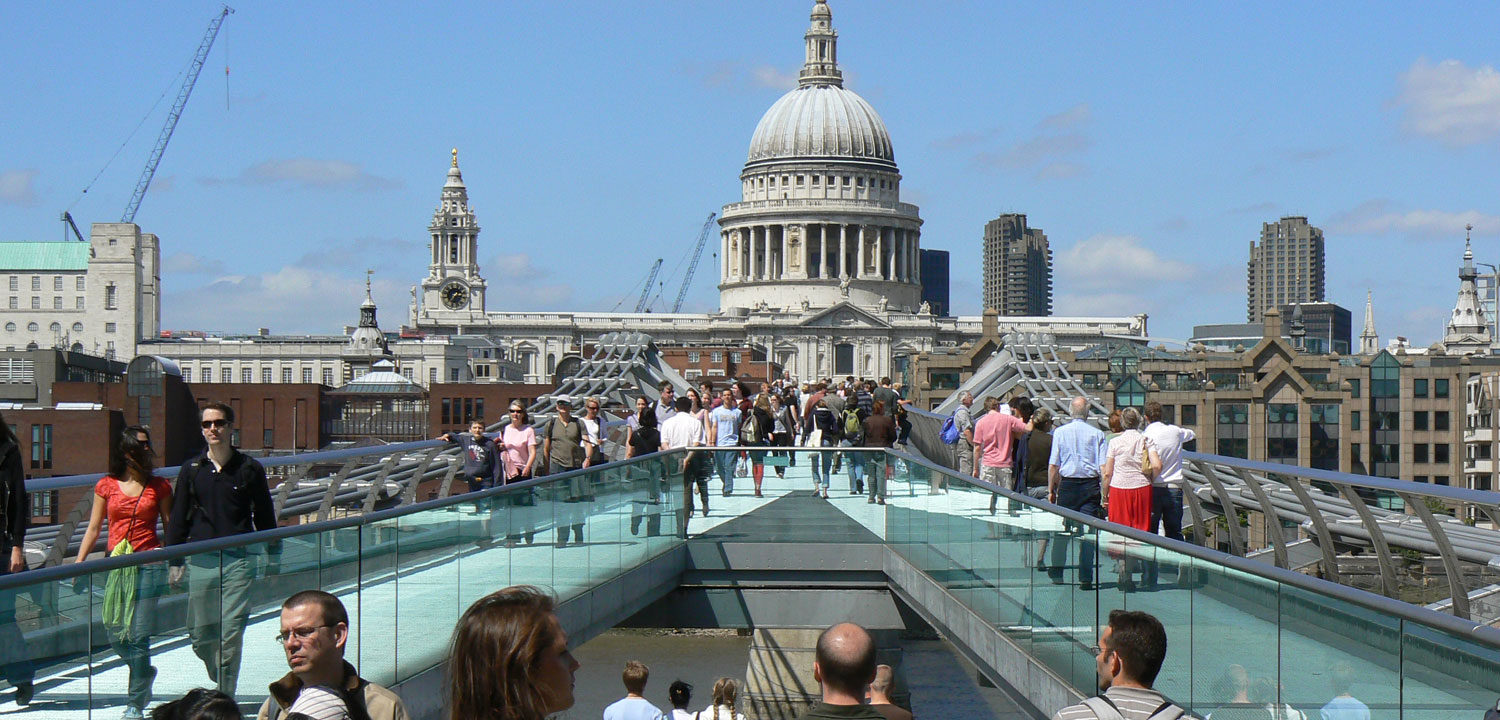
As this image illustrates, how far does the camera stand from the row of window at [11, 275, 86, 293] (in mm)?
188750

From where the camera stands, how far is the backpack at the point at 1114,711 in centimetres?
595

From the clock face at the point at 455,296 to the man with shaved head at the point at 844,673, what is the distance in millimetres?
180762

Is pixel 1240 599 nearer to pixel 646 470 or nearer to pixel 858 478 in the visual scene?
pixel 646 470

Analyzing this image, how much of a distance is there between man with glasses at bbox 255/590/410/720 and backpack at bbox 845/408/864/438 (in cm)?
1870

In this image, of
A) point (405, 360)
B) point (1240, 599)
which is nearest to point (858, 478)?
point (1240, 599)

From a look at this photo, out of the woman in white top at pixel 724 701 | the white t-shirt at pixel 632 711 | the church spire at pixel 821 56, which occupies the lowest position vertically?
the woman in white top at pixel 724 701

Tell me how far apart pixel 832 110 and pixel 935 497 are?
166360 mm

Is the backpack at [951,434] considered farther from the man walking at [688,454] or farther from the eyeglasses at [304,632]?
the eyeglasses at [304,632]

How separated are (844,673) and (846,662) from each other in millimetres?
32

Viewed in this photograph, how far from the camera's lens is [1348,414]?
Answer: 3415 inches

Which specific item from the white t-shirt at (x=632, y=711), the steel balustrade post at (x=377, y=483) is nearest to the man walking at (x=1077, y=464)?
the white t-shirt at (x=632, y=711)

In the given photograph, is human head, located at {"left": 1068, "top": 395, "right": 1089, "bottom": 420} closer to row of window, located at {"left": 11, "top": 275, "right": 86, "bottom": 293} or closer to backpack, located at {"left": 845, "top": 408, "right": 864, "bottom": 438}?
backpack, located at {"left": 845, "top": 408, "right": 864, "bottom": 438}

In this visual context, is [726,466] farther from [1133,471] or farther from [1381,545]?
[1381,545]

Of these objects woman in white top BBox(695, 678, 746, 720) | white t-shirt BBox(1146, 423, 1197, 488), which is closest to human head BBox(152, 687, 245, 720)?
white t-shirt BBox(1146, 423, 1197, 488)
